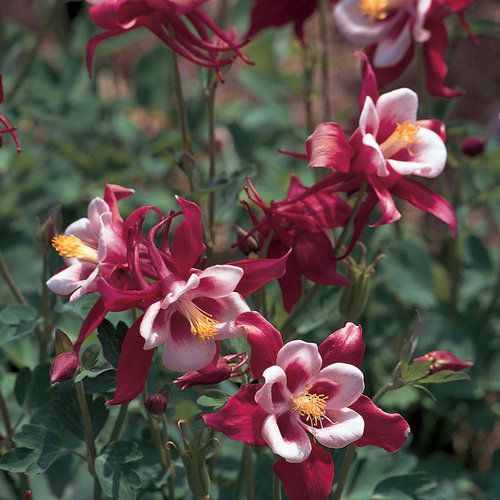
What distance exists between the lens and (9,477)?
5.59 feet

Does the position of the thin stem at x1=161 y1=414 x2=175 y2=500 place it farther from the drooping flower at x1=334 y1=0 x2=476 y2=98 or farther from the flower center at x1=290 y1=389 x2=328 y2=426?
the drooping flower at x1=334 y1=0 x2=476 y2=98

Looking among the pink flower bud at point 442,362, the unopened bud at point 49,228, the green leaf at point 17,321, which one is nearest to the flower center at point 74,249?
the unopened bud at point 49,228

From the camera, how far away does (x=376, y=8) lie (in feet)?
5.15

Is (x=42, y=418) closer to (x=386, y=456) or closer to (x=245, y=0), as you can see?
(x=386, y=456)

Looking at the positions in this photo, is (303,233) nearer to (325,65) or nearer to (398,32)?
(398,32)

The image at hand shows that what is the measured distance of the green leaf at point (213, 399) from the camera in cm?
112

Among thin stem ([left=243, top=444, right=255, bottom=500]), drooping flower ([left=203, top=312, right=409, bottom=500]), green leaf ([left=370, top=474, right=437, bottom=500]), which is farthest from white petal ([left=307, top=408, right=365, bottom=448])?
green leaf ([left=370, top=474, right=437, bottom=500])

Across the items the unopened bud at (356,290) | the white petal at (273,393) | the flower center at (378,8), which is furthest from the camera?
the flower center at (378,8)

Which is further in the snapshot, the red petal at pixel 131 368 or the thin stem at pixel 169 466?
the thin stem at pixel 169 466

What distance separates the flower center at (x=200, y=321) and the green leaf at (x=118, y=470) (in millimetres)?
205

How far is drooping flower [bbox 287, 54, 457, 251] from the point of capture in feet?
4.03

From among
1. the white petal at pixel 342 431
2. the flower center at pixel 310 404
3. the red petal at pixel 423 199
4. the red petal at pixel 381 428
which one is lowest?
the red petal at pixel 381 428

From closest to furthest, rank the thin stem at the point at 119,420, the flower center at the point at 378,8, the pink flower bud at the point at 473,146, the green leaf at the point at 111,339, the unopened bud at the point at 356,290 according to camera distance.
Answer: the green leaf at the point at 111,339
the thin stem at the point at 119,420
the unopened bud at the point at 356,290
the flower center at the point at 378,8
the pink flower bud at the point at 473,146

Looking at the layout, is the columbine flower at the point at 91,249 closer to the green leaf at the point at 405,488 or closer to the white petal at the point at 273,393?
the white petal at the point at 273,393
